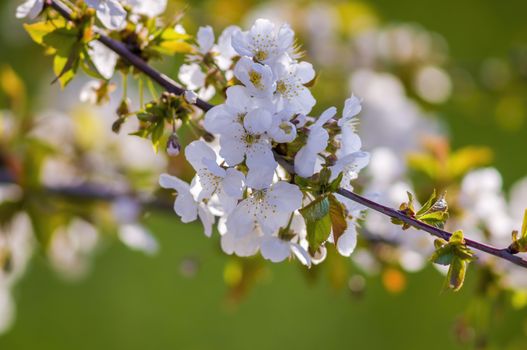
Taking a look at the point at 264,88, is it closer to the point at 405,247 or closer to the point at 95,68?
the point at 95,68

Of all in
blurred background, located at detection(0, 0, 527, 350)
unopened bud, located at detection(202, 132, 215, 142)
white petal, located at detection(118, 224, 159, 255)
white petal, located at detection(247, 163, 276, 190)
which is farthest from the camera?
blurred background, located at detection(0, 0, 527, 350)

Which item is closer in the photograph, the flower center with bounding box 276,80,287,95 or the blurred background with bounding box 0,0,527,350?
the flower center with bounding box 276,80,287,95

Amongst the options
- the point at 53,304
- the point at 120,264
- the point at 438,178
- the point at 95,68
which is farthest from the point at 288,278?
the point at 95,68

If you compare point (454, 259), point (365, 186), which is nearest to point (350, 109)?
point (454, 259)

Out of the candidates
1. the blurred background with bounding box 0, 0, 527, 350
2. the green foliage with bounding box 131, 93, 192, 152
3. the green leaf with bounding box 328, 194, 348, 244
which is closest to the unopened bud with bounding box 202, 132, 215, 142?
the green foliage with bounding box 131, 93, 192, 152

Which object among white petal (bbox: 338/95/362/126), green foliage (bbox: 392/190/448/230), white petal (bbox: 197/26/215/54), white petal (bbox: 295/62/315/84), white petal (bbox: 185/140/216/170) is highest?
green foliage (bbox: 392/190/448/230)

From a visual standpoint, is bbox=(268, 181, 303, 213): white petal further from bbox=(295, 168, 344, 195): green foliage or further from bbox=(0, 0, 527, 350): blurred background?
bbox=(0, 0, 527, 350): blurred background

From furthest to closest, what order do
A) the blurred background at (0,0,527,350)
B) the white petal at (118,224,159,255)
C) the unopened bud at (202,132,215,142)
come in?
1. the blurred background at (0,0,527,350)
2. the white petal at (118,224,159,255)
3. the unopened bud at (202,132,215,142)
